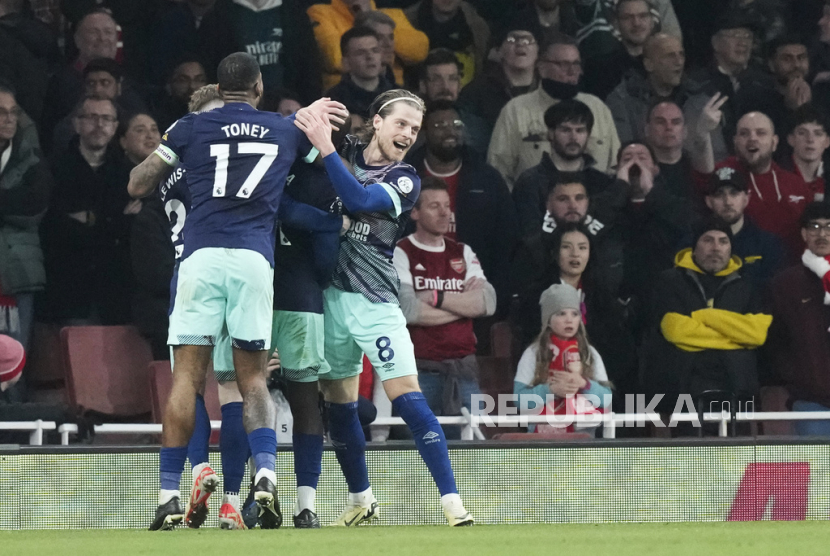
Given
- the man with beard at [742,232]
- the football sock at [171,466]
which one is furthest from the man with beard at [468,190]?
the football sock at [171,466]

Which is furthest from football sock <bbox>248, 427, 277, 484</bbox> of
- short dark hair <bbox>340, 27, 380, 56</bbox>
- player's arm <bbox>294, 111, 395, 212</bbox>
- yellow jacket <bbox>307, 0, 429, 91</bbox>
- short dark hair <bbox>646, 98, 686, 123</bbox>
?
short dark hair <bbox>646, 98, 686, 123</bbox>

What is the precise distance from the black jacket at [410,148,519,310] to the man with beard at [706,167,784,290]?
1.49 m

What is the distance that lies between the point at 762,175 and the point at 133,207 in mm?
4592

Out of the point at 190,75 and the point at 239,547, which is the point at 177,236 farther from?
the point at 190,75

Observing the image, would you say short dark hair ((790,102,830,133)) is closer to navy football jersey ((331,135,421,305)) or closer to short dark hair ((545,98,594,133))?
short dark hair ((545,98,594,133))

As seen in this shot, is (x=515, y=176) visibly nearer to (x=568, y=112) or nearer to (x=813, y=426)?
(x=568, y=112)

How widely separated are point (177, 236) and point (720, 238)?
170 inches

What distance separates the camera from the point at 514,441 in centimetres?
812

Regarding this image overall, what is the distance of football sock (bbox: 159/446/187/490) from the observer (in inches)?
248

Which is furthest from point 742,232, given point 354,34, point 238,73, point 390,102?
point 238,73

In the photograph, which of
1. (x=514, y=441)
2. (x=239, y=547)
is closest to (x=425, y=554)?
(x=239, y=547)

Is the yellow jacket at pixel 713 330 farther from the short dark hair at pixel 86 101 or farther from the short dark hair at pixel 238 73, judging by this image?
the short dark hair at pixel 238 73

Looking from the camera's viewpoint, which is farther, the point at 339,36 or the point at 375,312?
the point at 339,36

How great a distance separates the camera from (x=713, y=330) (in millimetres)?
9836
